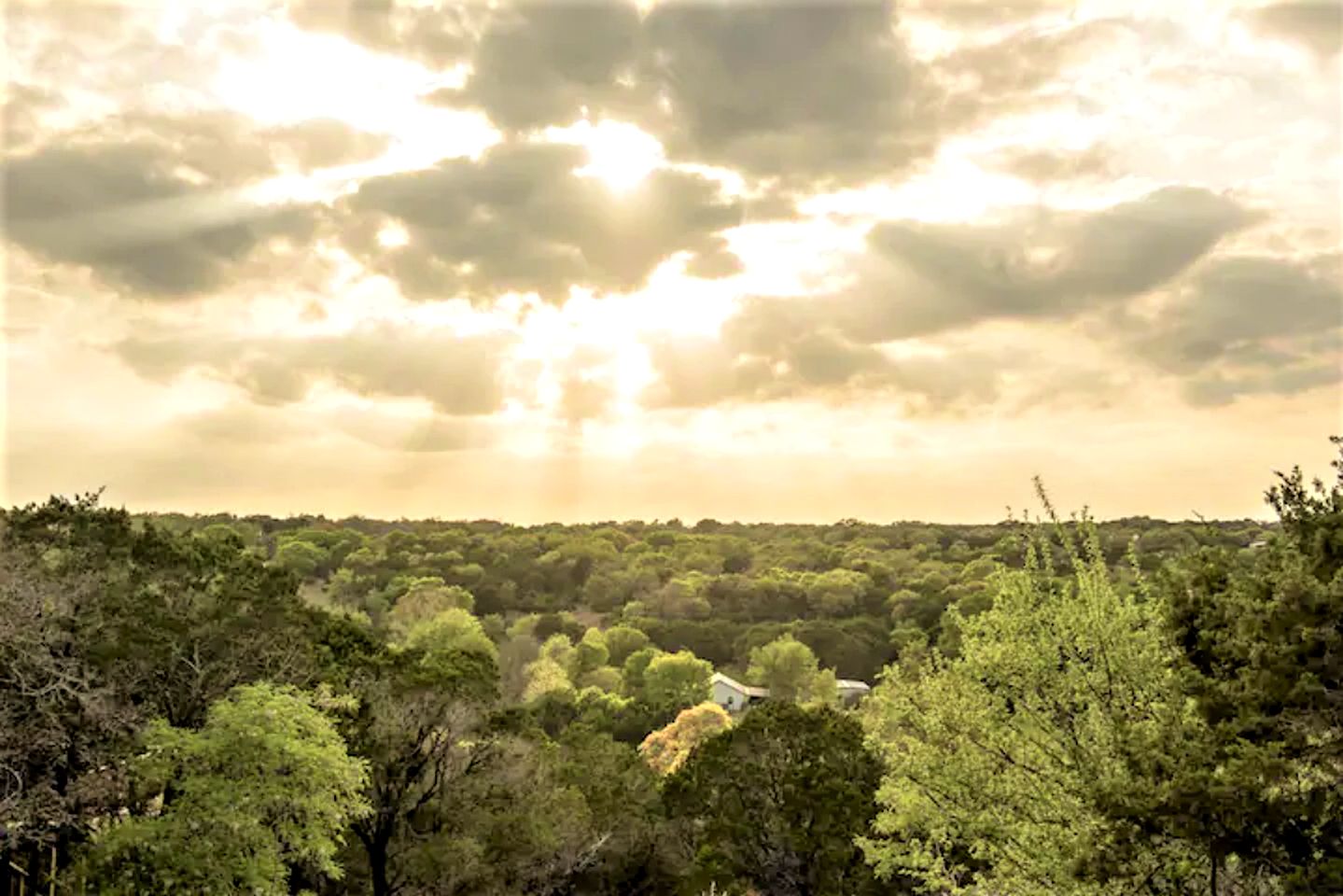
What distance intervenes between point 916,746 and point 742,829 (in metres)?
14.4

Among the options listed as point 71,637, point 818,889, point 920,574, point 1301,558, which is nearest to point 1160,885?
point 1301,558

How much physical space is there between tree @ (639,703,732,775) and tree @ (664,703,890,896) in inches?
1112

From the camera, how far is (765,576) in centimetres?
17562

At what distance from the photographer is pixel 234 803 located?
24047 mm

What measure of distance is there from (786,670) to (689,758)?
239 ft

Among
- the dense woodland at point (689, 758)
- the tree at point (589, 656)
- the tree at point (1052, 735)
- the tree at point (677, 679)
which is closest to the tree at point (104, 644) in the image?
the dense woodland at point (689, 758)

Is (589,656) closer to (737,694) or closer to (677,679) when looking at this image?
(737,694)

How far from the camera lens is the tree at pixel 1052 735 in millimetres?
15656

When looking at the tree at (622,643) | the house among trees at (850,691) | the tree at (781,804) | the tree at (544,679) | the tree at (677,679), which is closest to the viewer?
the tree at (781,804)

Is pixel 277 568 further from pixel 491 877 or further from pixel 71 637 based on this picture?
pixel 491 877

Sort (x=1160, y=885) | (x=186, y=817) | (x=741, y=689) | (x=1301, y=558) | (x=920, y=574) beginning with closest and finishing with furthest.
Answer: (x=1301, y=558)
(x=1160, y=885)
(x=186, y=817)
(x=741, y=689)
(x=920, y=574)

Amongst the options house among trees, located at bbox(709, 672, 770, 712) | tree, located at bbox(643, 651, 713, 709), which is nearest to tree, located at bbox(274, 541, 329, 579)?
tree, located at bbox(643, 651, 713, 709)

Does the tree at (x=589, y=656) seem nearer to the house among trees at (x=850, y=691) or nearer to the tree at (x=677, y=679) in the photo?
the tree at (x=677, y=679)

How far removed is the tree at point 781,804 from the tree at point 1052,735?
10.8m
